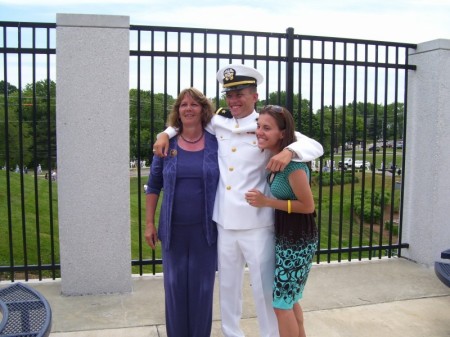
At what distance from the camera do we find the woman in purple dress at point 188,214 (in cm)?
287

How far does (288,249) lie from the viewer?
2631mm

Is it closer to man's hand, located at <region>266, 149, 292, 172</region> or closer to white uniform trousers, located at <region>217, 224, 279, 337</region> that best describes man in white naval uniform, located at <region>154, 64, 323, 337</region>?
white uniform trousers, located at <region>217, 224, 279, 337</region>

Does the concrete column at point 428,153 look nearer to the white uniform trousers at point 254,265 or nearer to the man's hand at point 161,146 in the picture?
the white uniform trousers at point 254,265

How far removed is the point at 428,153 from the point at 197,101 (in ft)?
10.6

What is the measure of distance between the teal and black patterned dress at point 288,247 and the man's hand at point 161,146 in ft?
2.17

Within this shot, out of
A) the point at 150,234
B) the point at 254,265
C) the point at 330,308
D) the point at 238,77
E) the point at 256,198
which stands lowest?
the point at 330,308

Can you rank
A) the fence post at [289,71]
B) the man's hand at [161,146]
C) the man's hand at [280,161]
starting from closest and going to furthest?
the man's hand at [280,161]
the man's hand at [161,146]
the fence post at [289,71]

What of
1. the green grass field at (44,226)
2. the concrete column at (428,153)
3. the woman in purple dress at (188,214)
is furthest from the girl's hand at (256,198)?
the concrete column at (428,153)

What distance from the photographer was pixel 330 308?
13.4 feet

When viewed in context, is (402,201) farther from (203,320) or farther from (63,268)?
(63,268)

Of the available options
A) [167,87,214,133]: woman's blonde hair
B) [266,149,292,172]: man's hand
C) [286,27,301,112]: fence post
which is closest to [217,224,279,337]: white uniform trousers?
[266,149,292,172]: man's hand

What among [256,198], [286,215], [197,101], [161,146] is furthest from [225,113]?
[286,215]

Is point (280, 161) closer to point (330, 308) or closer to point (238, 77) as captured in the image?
point (238, 77)

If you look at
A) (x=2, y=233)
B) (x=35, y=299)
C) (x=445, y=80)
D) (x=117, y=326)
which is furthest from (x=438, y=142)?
(x=2, y=233)
